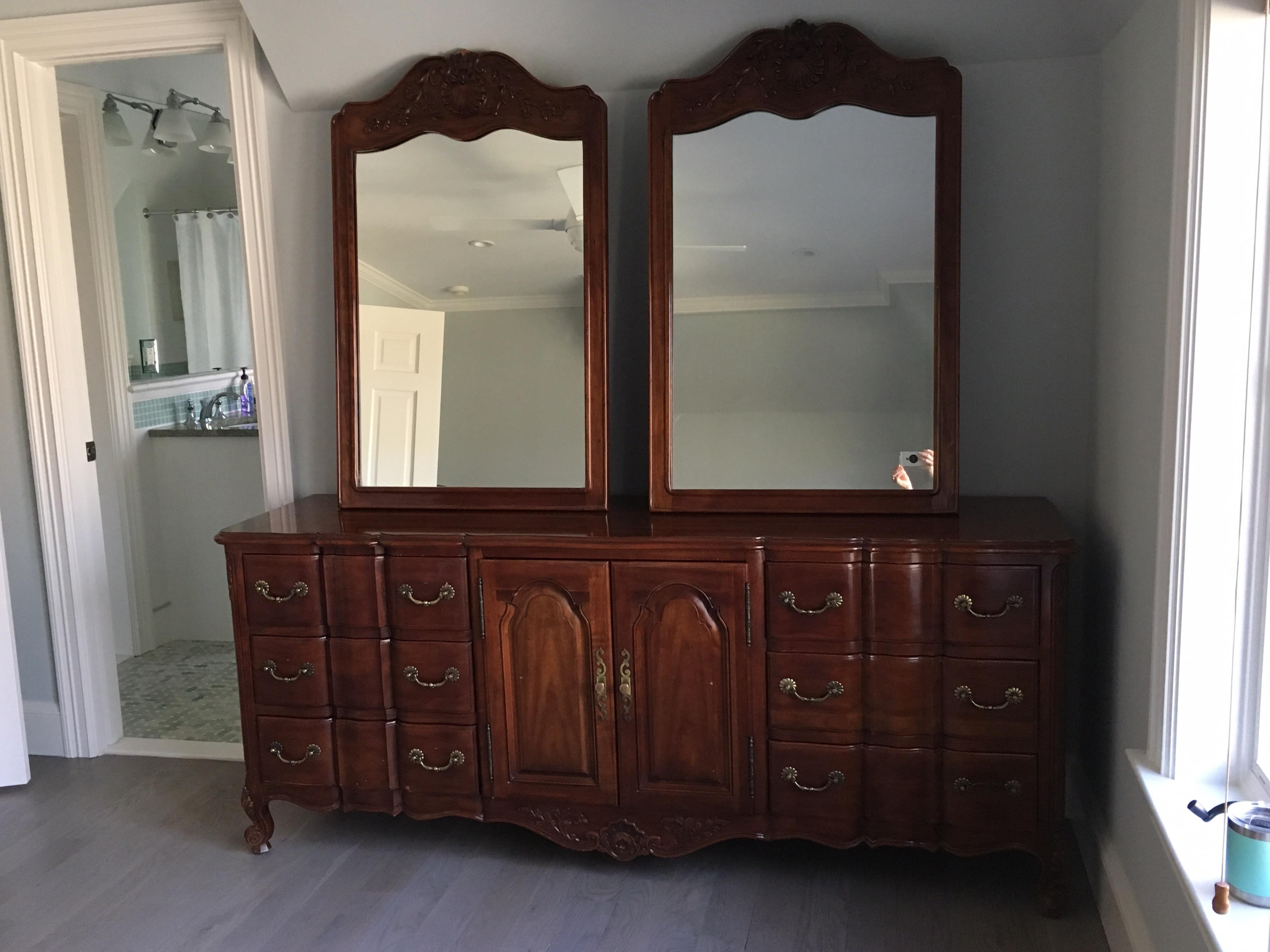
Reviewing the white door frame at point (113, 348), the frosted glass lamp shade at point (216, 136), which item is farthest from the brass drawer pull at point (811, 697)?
the frosted glass lamp shade at point (216, 136)

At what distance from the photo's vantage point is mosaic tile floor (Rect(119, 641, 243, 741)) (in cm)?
337

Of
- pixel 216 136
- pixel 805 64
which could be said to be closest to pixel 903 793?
pixel 805 64

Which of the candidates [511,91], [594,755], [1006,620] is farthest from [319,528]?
[1006,620]

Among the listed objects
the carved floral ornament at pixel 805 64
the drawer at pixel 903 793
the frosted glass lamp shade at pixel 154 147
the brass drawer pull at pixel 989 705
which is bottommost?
the drawer at pixel 903 793

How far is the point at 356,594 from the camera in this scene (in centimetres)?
242

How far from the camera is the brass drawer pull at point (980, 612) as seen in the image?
7.06ft

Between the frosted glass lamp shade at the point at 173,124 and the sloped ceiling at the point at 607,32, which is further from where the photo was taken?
the frosted glass lamp shade at the point at 173,124

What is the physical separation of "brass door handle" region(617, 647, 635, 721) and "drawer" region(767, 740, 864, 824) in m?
0.31

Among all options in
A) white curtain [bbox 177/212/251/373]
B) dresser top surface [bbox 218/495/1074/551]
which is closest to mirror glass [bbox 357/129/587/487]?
dresser top surface [bbox 218/495/1074/551]

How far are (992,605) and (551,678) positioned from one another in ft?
3.09

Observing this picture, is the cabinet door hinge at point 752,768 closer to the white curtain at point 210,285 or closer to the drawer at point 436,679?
the drawer at point 436,679

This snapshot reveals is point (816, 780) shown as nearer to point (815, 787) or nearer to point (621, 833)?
point (815, 787)

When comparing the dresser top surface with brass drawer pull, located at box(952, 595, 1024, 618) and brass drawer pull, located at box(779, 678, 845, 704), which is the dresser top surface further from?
brass drawer pull, located at box(779, 678, 845, 704)

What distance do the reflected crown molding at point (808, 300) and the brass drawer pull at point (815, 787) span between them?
103 cm
